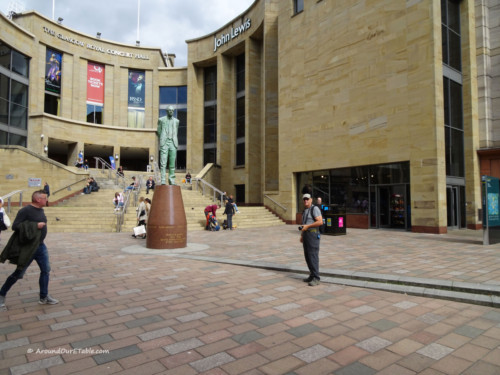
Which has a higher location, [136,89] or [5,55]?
[136,89]

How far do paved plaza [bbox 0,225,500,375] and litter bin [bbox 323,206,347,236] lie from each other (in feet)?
19.6

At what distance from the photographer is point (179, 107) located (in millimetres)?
37188

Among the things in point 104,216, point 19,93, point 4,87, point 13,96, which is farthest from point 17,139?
point 104,216

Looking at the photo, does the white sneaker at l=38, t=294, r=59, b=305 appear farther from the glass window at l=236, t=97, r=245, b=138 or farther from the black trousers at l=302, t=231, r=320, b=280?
the glass window at l=236, t=97, r=245, b=138

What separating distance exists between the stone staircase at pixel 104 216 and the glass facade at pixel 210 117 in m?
13.1

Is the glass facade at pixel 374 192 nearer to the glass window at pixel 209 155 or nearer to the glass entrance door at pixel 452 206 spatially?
the glass entrance door at pixel 452 206

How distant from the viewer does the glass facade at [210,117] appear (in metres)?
34.6

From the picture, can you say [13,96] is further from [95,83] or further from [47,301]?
[47,301]

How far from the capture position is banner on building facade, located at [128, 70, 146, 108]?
122ft

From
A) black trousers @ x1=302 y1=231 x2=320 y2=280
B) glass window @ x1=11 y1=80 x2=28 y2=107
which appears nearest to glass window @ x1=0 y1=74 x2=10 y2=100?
glass window @ x1=11 y1=80 x2=28 y2=107

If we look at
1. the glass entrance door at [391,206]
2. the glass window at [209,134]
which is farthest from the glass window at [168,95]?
the glass entrance door at [391,206]

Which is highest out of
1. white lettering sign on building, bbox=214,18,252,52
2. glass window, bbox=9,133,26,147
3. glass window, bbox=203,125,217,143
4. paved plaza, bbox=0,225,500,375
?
white lettering sign on building, bbox=214,18,252,52

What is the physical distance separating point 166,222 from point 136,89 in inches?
1255

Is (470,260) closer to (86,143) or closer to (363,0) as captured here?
(363,0)
